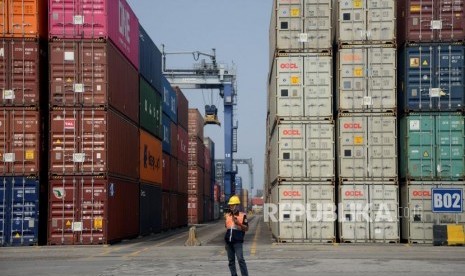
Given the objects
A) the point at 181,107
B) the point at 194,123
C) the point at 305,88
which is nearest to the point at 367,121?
the point at 305,88

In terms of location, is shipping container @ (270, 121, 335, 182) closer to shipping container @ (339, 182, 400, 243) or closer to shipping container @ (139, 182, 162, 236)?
shipping container @ (339, 182, 400, 243)

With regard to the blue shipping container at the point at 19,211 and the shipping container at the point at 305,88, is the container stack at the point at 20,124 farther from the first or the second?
the shipping container at the point at 305,88

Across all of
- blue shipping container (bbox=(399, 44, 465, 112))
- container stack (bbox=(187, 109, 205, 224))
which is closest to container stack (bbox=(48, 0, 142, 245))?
blue shipping container (bbox=(399, 44, 465, 112))

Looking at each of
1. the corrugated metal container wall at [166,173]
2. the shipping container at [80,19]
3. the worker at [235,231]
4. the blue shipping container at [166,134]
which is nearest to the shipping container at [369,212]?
the shipping container at [80,19]

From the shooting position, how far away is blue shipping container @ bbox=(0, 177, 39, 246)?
26031 mm

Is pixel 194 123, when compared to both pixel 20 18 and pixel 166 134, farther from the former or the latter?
pixel 20 18

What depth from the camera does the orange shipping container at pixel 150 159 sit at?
115ft

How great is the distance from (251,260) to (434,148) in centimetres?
1050

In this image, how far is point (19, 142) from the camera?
26.0m

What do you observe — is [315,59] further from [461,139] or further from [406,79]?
[461,139]

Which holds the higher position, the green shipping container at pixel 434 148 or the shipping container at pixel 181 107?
the shipping container at pixel 181 107

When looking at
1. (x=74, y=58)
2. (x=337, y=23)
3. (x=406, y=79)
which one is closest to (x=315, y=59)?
(x=337, y=23)

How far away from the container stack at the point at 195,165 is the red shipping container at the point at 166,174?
13694 millimetres

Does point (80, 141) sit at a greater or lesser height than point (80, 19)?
lesser
